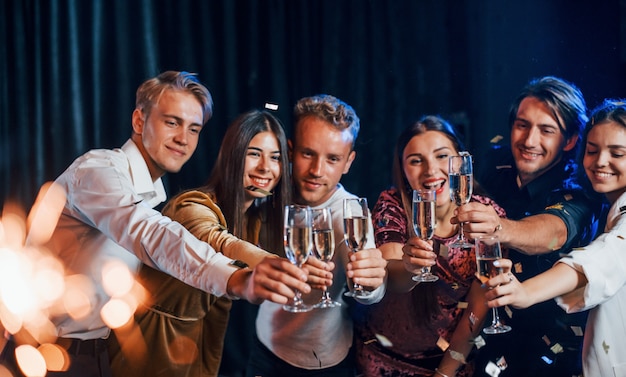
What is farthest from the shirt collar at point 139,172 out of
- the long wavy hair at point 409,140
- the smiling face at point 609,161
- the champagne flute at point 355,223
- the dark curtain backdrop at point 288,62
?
the smiling face at point 609,161

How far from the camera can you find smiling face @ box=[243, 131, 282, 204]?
2.96 metres

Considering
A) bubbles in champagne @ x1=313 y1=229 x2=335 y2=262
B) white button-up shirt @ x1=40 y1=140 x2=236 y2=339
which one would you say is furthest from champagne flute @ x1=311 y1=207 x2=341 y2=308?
white button-up shirt @ x1=40 y1=140 x2=236 y2=339

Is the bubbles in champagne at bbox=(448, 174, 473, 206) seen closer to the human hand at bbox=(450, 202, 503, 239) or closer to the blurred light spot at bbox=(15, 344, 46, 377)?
the human hand at bbox=(450, 202, 503, 239)

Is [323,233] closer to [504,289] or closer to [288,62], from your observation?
[504,289]

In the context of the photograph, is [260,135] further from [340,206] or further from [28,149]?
[28,149]

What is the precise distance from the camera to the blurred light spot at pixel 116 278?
8.37 feet

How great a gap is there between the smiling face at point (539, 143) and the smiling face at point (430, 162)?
0.36m

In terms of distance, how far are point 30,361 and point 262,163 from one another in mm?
1243

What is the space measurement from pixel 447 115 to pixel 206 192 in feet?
4.82

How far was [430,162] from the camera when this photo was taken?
2953 millimetres

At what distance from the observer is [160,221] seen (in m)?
2.20

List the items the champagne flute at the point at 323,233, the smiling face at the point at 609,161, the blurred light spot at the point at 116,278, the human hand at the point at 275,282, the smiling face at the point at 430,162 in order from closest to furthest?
the human hand at the point at 275,282 < the champagne flute at the point at 323,233 < the blurred light spot at the point at 116,278 < the smiling face at the point at 609,161 < the smiling face at the point at 430,162

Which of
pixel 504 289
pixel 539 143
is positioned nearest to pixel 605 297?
pixel 504 289

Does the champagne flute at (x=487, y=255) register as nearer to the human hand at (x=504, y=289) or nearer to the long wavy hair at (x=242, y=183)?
the human hand at (x=504, y=289)
